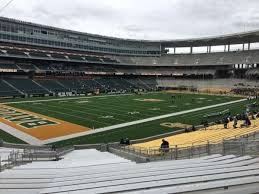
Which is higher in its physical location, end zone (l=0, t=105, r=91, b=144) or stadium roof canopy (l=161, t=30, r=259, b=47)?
stadium roof canopy (l=161, t=30, r=259, b=47)

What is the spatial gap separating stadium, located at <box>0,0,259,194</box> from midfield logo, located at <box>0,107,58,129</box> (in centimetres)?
10

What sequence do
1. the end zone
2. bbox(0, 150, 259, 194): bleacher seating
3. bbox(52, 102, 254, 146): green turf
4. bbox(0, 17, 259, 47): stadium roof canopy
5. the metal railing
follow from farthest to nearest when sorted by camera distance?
bbox(0, 17, 259, 47): stadium roof canopy
the end zone
bbox(52, 102, 254, 146): green turf
the metal railing
bbox(0, 150, 259, 194): bleacher seating

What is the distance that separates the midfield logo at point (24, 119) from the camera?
30.4 metres

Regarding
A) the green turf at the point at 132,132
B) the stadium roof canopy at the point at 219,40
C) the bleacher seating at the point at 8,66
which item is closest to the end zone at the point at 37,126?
the green turf at the point at 132,132

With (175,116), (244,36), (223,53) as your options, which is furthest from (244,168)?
(223,53)

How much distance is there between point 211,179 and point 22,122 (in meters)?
27.8

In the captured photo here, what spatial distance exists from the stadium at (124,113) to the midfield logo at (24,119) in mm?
98

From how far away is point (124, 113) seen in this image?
3778 centimetres

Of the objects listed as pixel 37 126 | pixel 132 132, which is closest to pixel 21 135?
pixel 37 126

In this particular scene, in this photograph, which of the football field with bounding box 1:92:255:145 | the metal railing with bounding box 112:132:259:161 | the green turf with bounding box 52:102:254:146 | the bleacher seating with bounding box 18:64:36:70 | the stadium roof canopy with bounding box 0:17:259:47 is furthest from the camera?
the stadium roof canopy with bounding box 0:17:259:47

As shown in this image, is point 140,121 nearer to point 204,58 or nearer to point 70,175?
point 70,175

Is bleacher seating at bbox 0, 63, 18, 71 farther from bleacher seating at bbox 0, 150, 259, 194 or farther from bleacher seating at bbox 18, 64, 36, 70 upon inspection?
bleacher seating at bbox 0, 150, 259, 194

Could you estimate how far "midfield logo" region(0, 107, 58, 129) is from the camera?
1199 inches

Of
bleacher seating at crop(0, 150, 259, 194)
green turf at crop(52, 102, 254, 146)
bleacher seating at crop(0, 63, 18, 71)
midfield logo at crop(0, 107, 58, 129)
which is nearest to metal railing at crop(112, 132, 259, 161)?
bleacher seating at crop(0, 150, 259, 194)
